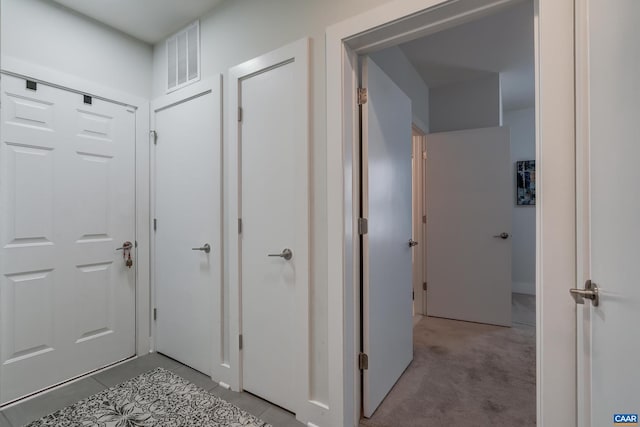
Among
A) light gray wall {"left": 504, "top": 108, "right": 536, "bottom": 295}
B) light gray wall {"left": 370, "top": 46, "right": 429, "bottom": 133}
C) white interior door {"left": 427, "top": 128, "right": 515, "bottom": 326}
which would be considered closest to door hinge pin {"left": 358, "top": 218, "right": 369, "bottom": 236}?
light gray wall {"left": 370, "top": 46, "right": 429, "bottom": 133}

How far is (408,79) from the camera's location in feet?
10.0

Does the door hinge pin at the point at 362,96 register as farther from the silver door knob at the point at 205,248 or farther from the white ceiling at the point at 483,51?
the white ceiling at the point at 483,51

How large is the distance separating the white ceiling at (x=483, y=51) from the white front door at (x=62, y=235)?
112 inches

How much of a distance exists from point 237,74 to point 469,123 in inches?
113

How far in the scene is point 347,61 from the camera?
59.4 inches

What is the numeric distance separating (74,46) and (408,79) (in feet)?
9.53

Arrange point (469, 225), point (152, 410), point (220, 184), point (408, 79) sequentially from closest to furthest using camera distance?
point (152, 410)
point (220, 184)
point (408, 79)
point (469, 225)

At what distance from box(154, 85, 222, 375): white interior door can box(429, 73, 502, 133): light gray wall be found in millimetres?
2875

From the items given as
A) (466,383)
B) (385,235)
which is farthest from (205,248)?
(466,383)

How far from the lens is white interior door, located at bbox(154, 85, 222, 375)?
2021 mm

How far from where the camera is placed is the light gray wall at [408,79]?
2.48m

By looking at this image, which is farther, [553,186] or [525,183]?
[525,183]

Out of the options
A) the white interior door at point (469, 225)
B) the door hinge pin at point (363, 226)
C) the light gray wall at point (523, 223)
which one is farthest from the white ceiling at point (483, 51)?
the door hinge pin at point (363, 226)

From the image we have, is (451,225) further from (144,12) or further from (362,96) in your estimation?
(144,12)
